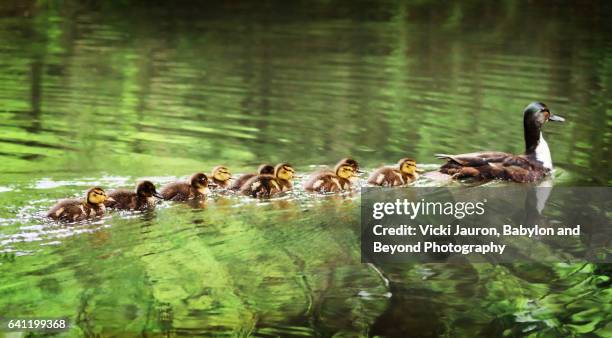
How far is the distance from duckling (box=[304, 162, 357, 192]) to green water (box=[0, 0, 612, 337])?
10 centimetres

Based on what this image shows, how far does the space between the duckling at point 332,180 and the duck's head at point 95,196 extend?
114 centimetres

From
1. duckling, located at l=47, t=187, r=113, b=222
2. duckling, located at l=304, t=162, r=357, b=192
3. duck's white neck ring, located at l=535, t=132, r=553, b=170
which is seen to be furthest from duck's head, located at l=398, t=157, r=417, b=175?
duckling, located at l=47, t=187, r=113, b=222

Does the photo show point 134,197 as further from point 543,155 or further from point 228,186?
point 543,155

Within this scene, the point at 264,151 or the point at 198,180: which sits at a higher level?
the point at 198,180

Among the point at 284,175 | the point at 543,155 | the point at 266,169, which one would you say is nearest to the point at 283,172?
the point at 284,175

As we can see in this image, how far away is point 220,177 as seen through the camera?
580 cm

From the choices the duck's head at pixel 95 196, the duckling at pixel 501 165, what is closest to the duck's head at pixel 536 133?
the duckling at pixel 501 165

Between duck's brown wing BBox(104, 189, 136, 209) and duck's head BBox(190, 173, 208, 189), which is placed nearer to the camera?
duck's brown wing BBox(104, 189, 136, 209)

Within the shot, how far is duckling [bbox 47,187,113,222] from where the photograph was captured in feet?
16.7

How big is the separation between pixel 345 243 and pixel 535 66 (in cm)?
629

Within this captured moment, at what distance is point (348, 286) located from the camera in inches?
181

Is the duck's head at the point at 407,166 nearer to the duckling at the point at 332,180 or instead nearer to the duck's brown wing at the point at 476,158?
the duck's brown wing at the point at 476,158

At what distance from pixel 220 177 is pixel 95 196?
0.82m

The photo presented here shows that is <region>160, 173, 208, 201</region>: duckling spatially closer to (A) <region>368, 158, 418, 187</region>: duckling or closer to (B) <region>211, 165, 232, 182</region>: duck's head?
(B) <region>211, 165, 232, 182</region>: duck's head
